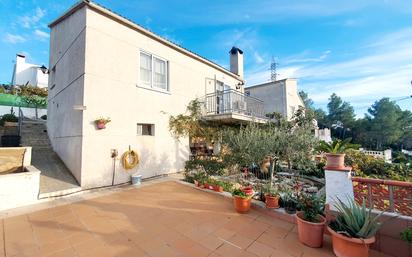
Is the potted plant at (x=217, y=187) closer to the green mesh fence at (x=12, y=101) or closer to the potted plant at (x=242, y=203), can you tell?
the potted plant at (x=242, y=203)

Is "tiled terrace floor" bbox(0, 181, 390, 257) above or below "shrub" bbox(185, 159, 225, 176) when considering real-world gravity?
below

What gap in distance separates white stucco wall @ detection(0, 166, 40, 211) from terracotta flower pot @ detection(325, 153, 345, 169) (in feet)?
23.6

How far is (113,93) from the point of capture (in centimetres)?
721

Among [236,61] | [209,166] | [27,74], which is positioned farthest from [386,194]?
[27,74]

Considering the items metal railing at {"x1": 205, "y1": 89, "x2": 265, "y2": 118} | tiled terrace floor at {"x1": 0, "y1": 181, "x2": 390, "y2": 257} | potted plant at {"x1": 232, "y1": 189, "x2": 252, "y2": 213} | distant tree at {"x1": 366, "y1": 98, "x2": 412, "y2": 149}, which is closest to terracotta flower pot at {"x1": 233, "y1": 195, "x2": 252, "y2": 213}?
potted plant at {"x1": 232, "y1": 189, "x2": 252, "y2": 213}

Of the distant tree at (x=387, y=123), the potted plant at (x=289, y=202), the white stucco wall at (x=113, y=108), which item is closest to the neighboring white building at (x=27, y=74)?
the white stucco wall at (x=113, y=108)

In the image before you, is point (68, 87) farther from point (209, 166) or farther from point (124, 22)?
point (209, 166)

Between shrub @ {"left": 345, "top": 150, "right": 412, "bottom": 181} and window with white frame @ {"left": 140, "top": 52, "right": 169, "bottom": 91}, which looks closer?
shrub @ {"left": 345, "top": 150, "right": 412, "bottom": 181}

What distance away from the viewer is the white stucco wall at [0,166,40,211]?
4816 mm

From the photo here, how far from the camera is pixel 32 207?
4.98 metres

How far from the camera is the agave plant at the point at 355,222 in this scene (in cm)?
284

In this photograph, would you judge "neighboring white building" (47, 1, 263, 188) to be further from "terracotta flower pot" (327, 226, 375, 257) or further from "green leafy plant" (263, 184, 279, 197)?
"terracotta flower pot" (327, 226, 375, 257)

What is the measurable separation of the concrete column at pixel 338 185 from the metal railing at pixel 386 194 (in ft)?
0.79

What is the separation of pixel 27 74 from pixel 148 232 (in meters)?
27.1
